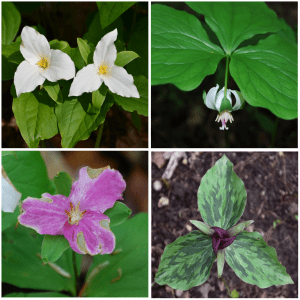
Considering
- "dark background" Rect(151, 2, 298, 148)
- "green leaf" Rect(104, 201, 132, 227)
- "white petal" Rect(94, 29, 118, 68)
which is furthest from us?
"dark background" Rect(151, 2, 298, 148)

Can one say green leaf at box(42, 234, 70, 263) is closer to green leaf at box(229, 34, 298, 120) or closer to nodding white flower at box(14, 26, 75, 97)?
nodding white flower at box(14, 26, 75, 97)

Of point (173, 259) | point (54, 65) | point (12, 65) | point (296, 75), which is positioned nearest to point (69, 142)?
point (54, 65)

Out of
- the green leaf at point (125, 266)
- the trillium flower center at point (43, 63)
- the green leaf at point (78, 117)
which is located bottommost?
the green leaf at point (125, 266)

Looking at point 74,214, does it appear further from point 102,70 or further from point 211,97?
point 211,97

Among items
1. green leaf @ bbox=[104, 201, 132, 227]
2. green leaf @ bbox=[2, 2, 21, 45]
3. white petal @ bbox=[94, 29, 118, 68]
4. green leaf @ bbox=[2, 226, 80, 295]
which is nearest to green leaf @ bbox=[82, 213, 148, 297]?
green leaf @ bbox=[2, 226, 80, 295]

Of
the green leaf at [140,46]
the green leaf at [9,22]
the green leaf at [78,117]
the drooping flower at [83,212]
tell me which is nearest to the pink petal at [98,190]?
the drooping flower at [83,212]

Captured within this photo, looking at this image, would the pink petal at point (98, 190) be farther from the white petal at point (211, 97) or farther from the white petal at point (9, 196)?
the white petal at point (211, 97)

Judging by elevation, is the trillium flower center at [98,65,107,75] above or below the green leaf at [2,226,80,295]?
above
